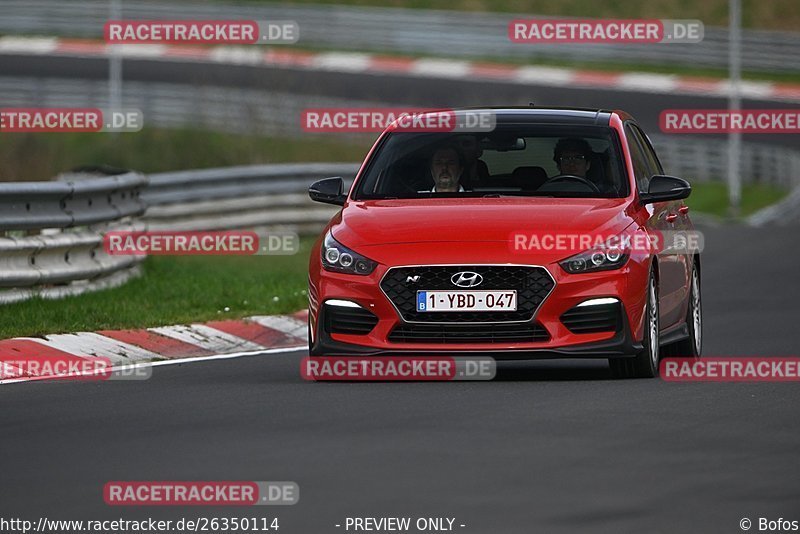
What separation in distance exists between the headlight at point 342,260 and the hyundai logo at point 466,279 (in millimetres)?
454

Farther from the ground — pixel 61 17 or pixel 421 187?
pixel 61 17

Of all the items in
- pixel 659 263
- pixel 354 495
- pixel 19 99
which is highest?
pixel 19 99

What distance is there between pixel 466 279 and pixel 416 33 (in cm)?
4167

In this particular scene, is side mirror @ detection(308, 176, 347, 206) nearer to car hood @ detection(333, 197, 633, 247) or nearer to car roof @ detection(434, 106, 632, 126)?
car hood @ detection(333, 197, 633, 247)

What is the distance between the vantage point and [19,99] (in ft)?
141

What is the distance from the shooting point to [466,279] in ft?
38.1

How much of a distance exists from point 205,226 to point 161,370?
1198 centimetres

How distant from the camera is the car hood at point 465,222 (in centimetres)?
1172

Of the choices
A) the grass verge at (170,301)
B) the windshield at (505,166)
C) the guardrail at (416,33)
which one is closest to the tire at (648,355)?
the windshield at (505,166)

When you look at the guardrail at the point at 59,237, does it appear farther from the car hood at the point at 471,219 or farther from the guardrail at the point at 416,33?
the guardrail at the point at 416,33

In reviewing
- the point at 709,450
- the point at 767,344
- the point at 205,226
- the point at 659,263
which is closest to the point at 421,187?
the point at 659,263

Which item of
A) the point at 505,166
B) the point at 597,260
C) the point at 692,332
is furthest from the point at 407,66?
the point at 597,260

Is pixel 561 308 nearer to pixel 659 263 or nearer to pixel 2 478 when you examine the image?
pixel 659 263

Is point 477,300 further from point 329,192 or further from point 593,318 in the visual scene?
point 329,192
